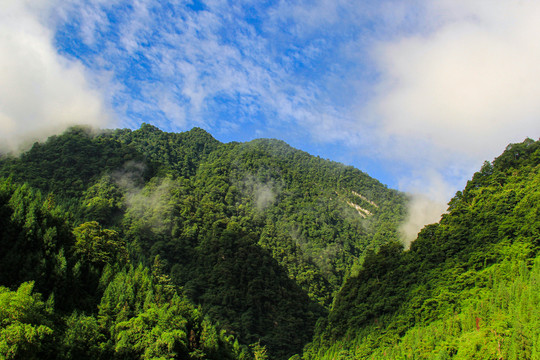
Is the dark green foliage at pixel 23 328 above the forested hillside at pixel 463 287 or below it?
below

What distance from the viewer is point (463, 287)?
49344 millimetres

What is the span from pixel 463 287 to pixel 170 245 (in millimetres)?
68601

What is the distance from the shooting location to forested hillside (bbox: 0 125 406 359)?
40156 millimetres

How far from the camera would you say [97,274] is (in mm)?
49062

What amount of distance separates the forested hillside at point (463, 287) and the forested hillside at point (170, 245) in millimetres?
21846

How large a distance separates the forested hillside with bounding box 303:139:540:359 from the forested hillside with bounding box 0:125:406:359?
71.7 feet

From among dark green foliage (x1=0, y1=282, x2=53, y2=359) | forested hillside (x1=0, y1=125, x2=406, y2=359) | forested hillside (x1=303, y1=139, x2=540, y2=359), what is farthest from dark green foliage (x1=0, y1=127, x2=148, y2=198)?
forested hillside (x1=303, y1=139, x2=540, y2=359)

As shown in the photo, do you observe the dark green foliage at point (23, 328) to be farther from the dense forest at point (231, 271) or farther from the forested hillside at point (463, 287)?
the forested hillside at point (463, 287)

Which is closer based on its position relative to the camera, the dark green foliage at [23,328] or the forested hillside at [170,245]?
the dark green foliage at [23,328]

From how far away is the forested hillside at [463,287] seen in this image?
115 feet

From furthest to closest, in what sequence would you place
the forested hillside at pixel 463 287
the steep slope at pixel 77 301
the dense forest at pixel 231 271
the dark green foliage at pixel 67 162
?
the dark green foliage at pixel 67 162 < the dense forest at pixel 231 271 < the forested hillside at pixel 463 287 < the steep slope at pixel 77 301

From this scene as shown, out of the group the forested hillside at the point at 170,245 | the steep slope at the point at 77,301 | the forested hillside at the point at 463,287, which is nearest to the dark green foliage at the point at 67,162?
the forested hillside at the point at 170,245

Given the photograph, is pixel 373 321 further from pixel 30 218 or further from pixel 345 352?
pixel 30 218

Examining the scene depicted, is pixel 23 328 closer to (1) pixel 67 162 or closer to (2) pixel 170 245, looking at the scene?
(2) pixel 170 245
